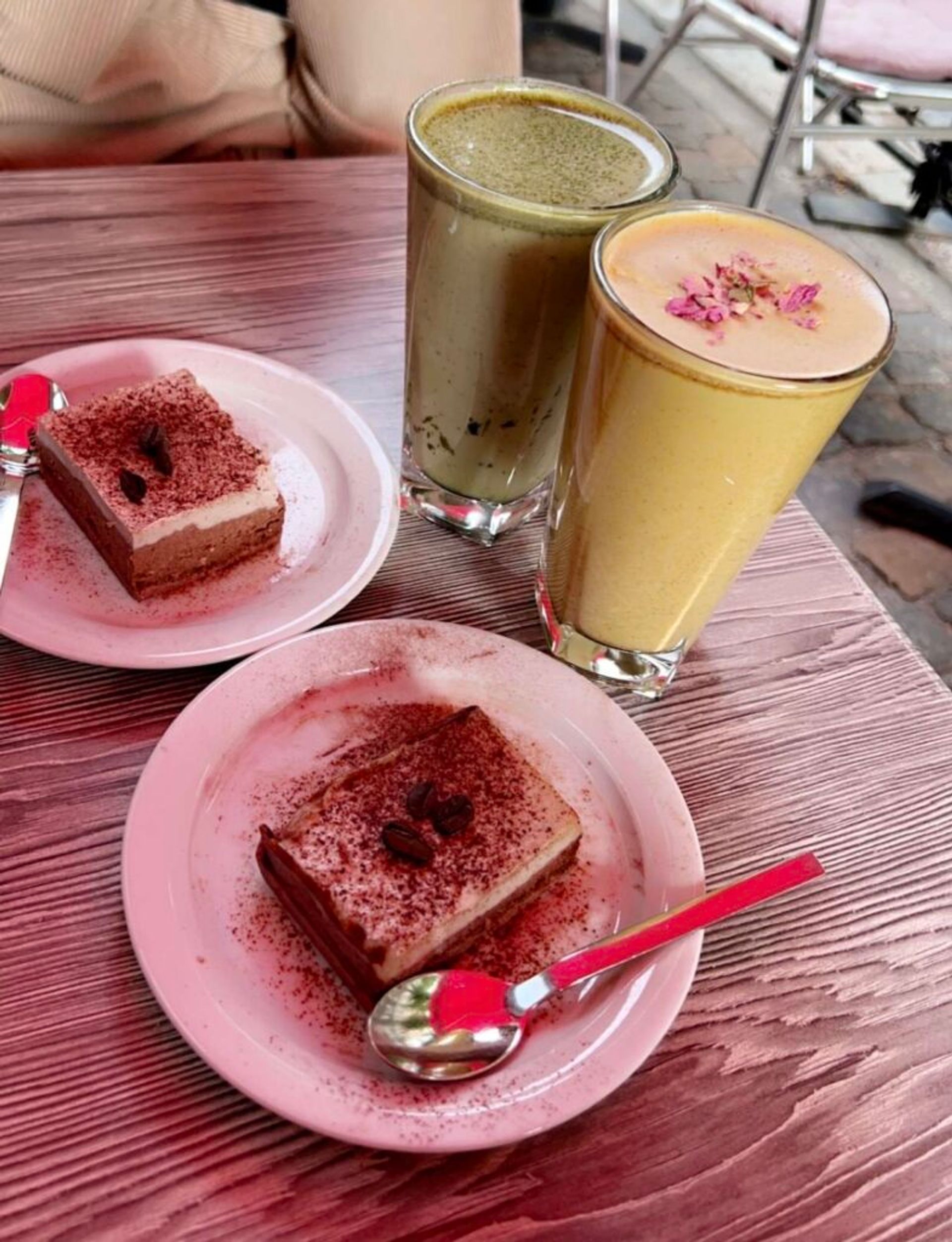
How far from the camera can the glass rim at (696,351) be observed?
0.69 metres

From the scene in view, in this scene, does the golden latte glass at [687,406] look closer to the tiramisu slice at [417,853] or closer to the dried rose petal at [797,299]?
the dried rose petal at [797,299]

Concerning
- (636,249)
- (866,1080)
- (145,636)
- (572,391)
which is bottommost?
(866,1080)

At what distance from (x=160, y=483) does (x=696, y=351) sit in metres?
0.46

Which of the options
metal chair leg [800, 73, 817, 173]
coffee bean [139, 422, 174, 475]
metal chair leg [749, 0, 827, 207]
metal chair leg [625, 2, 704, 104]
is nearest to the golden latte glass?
coffee bean [139, 422, 174, 475]

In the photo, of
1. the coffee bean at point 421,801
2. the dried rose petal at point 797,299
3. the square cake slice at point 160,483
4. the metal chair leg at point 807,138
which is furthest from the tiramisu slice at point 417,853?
the metal chair leg at point 807,138

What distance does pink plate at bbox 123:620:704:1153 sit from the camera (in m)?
0.60

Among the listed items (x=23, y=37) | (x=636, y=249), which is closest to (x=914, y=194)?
(x=23, y=37)

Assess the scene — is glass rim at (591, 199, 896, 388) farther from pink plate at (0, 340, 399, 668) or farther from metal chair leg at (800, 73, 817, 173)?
metal chair leg at (800, 73, 817, 173)

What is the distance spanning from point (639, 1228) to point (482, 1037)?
0.46 feet

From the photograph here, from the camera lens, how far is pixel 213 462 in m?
0.92

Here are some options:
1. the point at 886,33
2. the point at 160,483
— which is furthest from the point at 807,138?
the point at 160,483

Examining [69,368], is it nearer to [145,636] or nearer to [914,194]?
[145,636]

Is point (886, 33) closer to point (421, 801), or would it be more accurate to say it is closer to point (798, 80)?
point (798, 80)

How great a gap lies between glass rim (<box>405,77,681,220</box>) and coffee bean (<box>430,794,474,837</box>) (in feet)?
1.49
